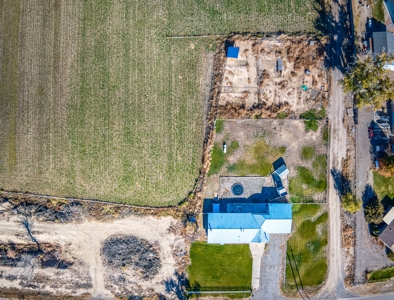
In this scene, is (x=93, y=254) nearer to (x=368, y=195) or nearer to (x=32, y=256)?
(x=32, y=256)

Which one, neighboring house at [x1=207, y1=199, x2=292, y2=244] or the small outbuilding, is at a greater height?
the small outbuilding

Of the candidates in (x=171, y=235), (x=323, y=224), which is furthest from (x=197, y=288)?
(x=323, y=224)

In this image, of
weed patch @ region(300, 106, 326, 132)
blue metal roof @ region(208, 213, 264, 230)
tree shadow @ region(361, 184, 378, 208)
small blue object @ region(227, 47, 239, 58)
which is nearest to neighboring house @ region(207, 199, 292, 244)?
blue metal roof @ region(208, 213, 264, 230)

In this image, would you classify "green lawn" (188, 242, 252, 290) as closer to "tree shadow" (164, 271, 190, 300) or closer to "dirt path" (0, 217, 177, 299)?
"tree shadow" (164, 271, 190, 300)

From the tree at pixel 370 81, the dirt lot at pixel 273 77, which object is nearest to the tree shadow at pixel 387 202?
the tree at pixel 370 81

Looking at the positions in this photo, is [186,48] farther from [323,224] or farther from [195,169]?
[323,224]
